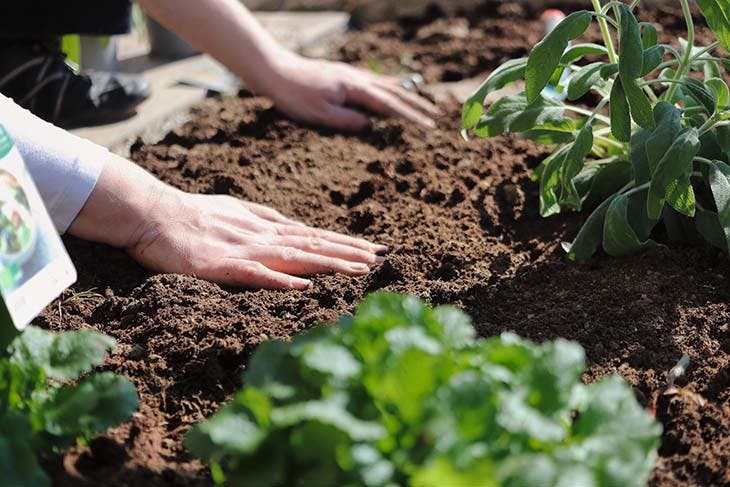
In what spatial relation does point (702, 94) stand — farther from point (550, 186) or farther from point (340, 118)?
point (340, 118)

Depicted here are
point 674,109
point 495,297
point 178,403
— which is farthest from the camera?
point 495,297

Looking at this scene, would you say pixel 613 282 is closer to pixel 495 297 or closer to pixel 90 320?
pixel 495 297

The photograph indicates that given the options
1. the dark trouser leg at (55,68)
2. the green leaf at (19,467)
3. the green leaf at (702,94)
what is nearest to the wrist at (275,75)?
the dark trouser leg at (55,68)

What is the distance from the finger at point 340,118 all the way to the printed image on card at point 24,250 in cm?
164

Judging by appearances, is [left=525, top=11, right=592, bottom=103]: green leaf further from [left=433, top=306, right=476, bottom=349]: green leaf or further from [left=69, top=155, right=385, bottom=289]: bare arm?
[left=433, top=306, right=476, bottom=349]: green leaf

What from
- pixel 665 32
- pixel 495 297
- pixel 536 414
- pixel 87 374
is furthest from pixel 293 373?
pixel 665 32

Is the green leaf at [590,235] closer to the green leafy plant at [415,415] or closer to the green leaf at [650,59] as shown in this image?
the green leaf at [650,59]

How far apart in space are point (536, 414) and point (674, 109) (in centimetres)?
96

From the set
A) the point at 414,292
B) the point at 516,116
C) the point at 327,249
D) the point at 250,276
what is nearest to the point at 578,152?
the point at 516,116

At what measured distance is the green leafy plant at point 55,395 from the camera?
1.30 meters

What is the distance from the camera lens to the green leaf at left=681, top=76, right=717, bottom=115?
1921 millimetres

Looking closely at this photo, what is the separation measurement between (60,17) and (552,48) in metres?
1.96

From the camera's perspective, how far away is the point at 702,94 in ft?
6.36

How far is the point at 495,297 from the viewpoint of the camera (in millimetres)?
1956
